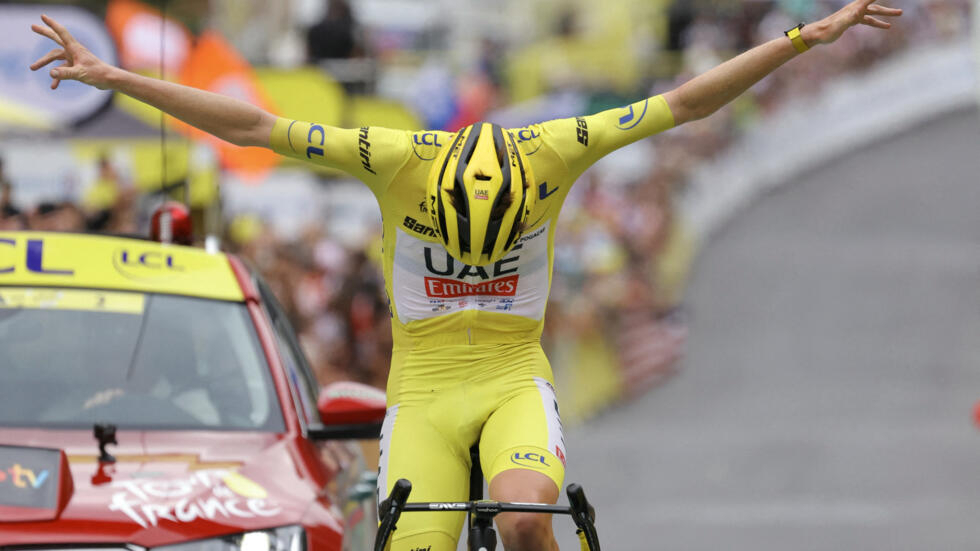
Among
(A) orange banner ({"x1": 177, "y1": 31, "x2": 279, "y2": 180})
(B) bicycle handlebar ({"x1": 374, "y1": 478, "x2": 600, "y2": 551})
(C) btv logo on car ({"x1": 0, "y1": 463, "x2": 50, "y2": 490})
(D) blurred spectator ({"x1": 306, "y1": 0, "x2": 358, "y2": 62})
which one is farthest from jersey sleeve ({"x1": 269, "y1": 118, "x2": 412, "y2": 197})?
(D) blurred spectator ({"x1": 306, "y1": 0, "x2": 358, "y2": 62})

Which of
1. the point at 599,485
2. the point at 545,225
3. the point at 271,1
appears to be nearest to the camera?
the point at 545,225

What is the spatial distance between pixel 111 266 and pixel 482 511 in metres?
2.24

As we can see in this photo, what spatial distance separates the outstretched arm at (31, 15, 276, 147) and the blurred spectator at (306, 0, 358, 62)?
13.7m

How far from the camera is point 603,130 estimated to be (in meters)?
5.41

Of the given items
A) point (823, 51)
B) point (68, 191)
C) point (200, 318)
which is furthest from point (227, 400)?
A: point (823, 51)

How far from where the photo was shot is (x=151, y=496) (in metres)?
4.80

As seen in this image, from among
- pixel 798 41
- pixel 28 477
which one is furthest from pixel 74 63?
pixel 798 41

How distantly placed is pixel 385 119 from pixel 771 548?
8.20 meters

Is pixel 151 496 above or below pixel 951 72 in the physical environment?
below

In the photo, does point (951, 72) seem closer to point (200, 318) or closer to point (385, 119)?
point (385, 119)

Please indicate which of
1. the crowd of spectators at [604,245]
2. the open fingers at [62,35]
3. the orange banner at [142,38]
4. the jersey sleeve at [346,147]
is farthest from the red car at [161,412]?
the orange banner at [142,38]

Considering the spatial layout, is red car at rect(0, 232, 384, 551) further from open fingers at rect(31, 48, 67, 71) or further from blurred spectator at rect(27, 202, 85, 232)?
blurred spectator at rect(27, 202, 85, 232)

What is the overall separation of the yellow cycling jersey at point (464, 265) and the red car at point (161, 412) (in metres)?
0.43

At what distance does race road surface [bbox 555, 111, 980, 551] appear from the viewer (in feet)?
43.4
